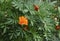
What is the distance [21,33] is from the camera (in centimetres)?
315

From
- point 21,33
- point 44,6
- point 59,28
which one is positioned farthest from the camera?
point 59,28

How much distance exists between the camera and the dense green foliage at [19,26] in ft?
10.4

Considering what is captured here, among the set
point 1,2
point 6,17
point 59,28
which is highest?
point 1,2

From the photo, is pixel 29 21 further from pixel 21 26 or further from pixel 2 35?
pixel 2 35

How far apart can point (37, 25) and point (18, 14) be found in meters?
0.32

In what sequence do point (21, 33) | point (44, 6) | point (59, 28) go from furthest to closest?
point (59, 28), point (44, 6), point (21, 33)

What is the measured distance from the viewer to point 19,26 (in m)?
3.20

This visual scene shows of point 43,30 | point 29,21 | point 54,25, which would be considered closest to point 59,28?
point 54,25

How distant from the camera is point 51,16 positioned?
12.1 feet

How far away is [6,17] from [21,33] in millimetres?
304

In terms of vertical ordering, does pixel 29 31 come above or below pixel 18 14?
below

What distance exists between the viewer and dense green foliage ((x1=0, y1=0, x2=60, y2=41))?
124 inches

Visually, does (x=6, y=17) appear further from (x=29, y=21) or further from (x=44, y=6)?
(x=44, y=6)

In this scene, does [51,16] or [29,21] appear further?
[51,16]
